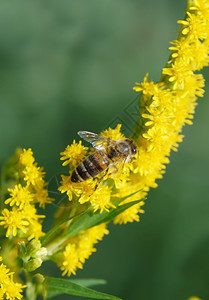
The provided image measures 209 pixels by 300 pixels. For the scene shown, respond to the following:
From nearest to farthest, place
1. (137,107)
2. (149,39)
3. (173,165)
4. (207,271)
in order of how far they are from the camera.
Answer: (137,107)
(207,271)
(173,165)
(149,39)

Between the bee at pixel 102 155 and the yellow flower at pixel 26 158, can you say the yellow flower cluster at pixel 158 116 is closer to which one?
the bee at pixel 102 155

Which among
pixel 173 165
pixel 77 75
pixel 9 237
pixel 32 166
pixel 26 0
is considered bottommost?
pixel 9 237

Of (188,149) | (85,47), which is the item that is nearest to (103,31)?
(85,47)

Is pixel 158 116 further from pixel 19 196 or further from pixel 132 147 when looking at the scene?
pixel 19 196

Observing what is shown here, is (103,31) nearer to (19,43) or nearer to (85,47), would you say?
(85,47)

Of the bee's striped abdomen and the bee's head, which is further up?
the bee's head

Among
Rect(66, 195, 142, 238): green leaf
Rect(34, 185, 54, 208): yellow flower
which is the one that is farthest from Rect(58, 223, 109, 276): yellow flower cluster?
Rect(34, 185, 54, 208): yellow flower

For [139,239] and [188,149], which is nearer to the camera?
[139,239]

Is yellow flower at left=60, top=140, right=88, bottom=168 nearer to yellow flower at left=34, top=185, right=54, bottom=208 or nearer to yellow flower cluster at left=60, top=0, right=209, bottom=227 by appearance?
yellow flower cluster at left=60, top=0, right=209, bottom=227
